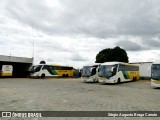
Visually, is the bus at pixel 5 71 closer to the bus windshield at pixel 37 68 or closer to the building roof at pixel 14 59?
the building roof at pixel 14 59

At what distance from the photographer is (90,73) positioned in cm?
3169

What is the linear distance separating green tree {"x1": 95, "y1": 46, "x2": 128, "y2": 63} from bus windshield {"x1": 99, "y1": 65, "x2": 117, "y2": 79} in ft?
104

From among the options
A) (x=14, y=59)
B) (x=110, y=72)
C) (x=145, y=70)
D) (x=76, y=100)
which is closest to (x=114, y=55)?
(x=145, y=70)

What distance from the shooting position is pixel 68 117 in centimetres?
848

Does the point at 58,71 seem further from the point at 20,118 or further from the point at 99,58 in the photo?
the point at 20,118

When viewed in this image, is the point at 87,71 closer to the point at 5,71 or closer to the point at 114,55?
the point at 5,71

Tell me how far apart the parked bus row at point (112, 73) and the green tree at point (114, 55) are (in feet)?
83.1

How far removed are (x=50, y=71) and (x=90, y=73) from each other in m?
15.5

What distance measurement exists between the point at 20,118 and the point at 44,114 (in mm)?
1039

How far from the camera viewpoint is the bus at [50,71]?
43291 millimetres

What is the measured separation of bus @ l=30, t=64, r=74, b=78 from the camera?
4329cm

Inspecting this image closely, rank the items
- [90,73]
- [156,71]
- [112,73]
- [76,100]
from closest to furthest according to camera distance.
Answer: [76,100]
[156,71]
[112,73]
[90,73]

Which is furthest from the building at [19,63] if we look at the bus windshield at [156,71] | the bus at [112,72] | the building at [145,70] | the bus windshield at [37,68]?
the bus windshield at [156,71]

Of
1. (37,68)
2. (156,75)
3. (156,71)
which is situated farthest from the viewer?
(37,68)
